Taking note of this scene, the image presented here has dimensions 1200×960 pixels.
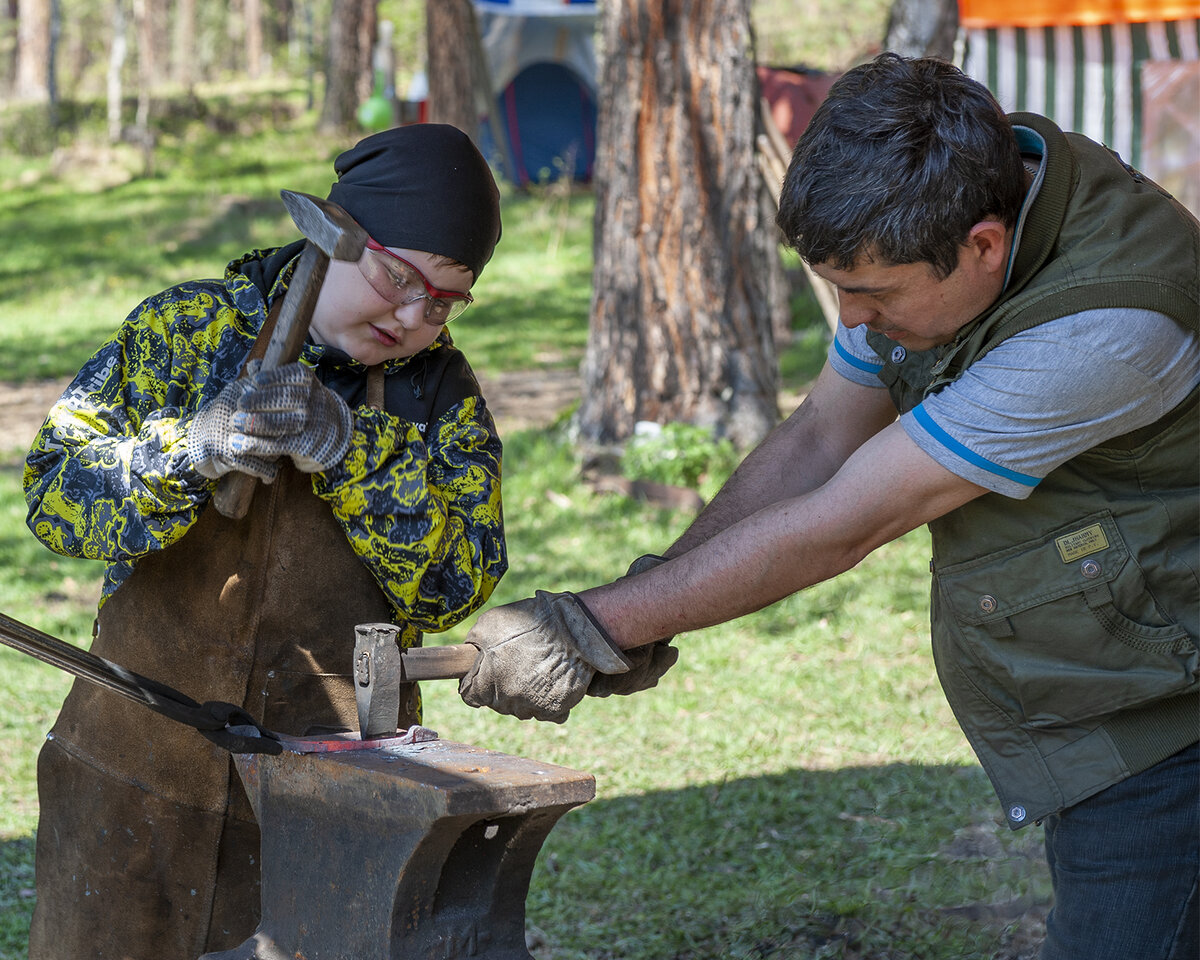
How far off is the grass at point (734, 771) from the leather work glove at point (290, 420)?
205cm

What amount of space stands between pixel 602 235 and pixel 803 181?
5017mm

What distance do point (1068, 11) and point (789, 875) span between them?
19.5 feet

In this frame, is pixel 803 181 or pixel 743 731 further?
pixel 743 731

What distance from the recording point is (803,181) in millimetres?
2209

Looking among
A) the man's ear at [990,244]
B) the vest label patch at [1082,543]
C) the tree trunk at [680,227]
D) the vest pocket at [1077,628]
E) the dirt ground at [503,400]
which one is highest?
the man's ear at [990,244]

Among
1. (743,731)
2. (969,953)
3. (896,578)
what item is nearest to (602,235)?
(896,578)

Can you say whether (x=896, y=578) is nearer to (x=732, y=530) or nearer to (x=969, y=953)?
(x=969, y=953)

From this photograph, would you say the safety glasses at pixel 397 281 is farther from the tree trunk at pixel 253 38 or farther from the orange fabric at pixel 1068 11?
the tree trunk at pixel 253 38

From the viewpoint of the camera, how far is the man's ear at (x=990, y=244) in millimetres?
2162

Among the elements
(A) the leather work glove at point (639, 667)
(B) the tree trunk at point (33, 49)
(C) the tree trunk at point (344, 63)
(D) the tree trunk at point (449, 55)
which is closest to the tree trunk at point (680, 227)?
(A) the leather work glove at point (639, 667)

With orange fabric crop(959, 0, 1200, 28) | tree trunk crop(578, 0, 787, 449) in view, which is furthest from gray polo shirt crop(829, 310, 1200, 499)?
orange fabric crop(959, 0, 1200, 28)

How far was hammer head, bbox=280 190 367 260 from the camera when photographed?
6.85 ft

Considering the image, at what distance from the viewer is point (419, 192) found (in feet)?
7.32

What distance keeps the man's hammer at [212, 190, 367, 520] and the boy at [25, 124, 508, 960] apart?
0.04 m
